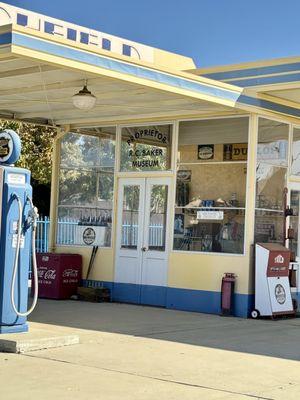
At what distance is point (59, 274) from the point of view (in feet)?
48.3

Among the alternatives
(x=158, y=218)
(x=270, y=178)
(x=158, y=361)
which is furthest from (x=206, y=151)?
(x=158, y=361)

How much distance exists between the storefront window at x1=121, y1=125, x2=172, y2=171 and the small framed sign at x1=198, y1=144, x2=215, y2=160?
661mm

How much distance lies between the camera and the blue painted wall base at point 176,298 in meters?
12.8

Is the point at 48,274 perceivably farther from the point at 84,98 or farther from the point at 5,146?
the point at 5,146

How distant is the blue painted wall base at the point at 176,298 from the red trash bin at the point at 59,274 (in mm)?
490

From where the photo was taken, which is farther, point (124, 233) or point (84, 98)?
point (124, 233)

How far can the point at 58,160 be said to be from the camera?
16203mm

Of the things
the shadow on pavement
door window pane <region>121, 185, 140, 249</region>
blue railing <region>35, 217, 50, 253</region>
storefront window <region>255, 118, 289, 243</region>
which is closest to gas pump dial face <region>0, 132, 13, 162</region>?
the shadow on pavement

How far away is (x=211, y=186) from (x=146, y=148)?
68.4 inches

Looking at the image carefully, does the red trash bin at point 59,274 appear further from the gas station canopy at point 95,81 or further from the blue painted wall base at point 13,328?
the blue painted wall base at point 13,328

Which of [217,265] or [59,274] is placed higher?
[217,265]

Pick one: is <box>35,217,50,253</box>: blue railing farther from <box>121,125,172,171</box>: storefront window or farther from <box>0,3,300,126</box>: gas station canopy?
<box>121,125,172,171</box>: storefront window

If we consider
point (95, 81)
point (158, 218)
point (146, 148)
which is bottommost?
point (158, 218)

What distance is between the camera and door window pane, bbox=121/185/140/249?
14.5 metres
